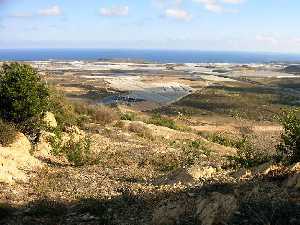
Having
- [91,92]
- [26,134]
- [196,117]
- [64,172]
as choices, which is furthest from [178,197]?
[91,92]

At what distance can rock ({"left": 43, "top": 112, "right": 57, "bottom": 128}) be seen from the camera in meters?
24.0

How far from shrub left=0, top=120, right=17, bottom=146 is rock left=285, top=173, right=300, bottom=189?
38.2ft

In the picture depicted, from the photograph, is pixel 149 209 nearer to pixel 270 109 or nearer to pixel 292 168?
pixel 292 168

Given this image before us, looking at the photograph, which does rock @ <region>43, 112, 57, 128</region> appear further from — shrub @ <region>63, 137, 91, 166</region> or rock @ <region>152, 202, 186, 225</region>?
rock @ <region>152, 202, 186, 225</region>

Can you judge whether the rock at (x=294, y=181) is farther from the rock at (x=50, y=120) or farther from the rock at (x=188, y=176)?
the rock at (x=50, y=120)

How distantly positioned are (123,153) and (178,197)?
34.7ft

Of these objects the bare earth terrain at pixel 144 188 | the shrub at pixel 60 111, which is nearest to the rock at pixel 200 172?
the bare earth terrain at pixel 144 188

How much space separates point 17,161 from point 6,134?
2.21 meters

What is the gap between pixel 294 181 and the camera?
1150cm

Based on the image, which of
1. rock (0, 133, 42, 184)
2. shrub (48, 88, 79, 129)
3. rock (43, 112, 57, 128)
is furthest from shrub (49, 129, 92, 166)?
shrub (48, 88, 79, 129)

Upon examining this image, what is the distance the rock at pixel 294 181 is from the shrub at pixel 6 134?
38.2 ft

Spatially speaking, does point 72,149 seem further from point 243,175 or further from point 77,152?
point 243,175

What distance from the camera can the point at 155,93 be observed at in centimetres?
9619

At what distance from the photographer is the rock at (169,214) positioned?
34.8ft
